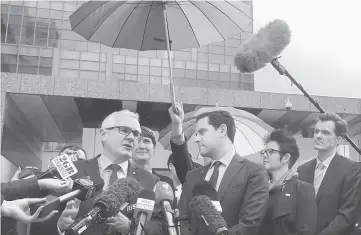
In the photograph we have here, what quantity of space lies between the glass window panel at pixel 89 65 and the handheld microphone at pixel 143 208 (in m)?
30.1

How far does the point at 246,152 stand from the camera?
21.8ft

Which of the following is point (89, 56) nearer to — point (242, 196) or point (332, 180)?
point (332, 180)

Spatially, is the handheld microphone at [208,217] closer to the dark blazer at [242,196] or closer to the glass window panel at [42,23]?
the dark blazer at [242,196]

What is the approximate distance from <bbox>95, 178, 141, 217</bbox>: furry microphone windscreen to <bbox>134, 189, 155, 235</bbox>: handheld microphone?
0.12m

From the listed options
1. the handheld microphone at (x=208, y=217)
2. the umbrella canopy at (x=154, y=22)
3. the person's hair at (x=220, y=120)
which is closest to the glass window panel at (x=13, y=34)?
the umbrella canopy at (x=154, y=22)

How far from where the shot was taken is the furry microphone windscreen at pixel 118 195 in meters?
2.54

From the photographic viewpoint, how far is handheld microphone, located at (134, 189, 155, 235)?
2.56 meters

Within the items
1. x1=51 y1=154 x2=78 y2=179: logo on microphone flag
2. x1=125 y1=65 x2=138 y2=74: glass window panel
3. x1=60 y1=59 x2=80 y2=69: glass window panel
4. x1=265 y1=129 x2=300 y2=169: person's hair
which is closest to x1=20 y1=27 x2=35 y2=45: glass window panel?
x1=60 y1=59 x2=80 y2=69: glass window panel

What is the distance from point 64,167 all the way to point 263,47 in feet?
6.13

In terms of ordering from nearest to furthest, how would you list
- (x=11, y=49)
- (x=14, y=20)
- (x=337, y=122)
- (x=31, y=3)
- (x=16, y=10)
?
(x=337, y=122), (x=14, y=20), (x=16, y=10), (x=11, y=49), (x=31, y=3)

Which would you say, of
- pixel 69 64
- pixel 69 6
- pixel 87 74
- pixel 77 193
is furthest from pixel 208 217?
pixel 69 6

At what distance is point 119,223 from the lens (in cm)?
279

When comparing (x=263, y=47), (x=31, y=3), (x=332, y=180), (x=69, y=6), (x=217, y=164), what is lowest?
(x=332, y=180)

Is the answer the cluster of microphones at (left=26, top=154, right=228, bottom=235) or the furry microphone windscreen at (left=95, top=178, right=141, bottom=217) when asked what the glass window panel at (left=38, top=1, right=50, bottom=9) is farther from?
the furry microphone windscreen at (left=95, top=178, right=141, bottom=217)
